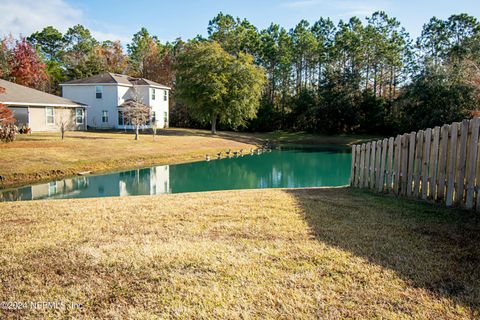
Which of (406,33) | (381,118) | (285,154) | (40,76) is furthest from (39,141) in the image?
(406,33)

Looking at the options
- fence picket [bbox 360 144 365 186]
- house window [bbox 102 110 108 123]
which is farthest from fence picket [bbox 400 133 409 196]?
house window [bbox 102 110 108 123]

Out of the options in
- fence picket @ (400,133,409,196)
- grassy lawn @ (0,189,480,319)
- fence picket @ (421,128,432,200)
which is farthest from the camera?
fence picket @ (400,133,409,196)

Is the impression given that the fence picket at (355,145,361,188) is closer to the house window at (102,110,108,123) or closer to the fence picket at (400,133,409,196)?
the fence picket at (400,133,409,196)

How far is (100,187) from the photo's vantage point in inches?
579

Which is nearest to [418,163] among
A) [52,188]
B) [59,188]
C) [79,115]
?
[59,188]

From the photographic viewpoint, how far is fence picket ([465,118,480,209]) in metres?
5.46

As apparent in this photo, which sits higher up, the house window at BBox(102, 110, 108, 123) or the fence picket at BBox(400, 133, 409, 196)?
the house window at BBox(102, 110, 108, 123)

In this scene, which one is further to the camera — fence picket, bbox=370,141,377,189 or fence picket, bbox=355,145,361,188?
fence picket, bbox=355,145,361,188

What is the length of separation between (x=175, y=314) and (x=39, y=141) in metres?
22.5

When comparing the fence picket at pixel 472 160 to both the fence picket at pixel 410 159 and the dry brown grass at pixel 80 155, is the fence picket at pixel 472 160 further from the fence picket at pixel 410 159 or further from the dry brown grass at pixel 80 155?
the dry brown grass at pixel 80 155

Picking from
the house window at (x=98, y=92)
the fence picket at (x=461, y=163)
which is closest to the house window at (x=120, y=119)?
the house window at (x=98, y=92)

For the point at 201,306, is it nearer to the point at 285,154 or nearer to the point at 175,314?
A: the point at 175,314

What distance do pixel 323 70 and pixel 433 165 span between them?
4064 centimetres

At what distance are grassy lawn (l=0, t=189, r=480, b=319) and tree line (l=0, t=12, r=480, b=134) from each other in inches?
1100
